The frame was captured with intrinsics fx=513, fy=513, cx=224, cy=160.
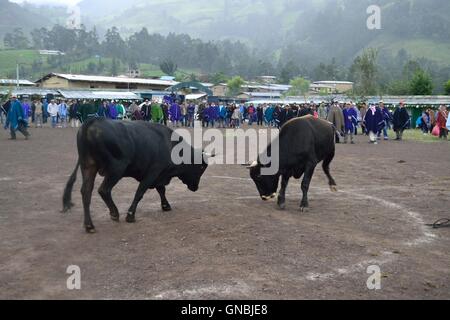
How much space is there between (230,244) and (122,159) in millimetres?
2207

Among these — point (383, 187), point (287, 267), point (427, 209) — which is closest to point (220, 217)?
point (287, 267)

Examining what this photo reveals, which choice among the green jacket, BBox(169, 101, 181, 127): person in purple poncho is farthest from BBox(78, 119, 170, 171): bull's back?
BBox(169, 101, 181, 127): person in purple poncho

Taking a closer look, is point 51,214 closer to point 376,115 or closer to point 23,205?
point 23,205

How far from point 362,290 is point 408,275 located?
839 millimetres

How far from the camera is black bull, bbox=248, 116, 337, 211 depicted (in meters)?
9.61

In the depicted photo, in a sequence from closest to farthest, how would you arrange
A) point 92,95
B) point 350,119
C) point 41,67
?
point 350,119
point 92,95
point 41,67

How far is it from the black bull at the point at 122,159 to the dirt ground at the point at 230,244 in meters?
0.45

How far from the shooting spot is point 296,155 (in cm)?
959

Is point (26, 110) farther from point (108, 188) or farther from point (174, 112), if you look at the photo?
point (108, 188)

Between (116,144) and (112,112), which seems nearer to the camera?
(116,144)

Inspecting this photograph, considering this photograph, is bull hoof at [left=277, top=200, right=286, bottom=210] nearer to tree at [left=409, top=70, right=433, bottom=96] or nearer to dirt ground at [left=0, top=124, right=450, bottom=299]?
dirt ground at [left=0, top=124, right=450, bottom=299]

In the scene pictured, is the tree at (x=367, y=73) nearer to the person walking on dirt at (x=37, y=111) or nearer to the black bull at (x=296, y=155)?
the person walking on dirt at (x=37, y=111)

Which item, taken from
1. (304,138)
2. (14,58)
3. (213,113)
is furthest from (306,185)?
(14,58)

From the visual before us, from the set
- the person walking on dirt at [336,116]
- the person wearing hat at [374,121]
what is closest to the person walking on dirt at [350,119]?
the person wearing hat at [374,121]
